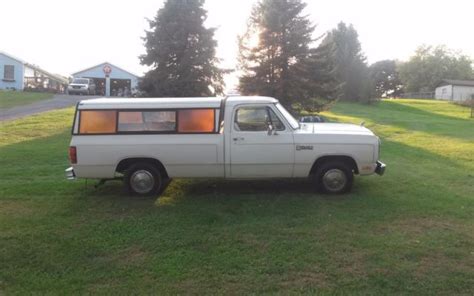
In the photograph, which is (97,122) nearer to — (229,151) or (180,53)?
(229,151)

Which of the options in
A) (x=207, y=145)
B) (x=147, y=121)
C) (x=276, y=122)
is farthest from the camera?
(x=147, y=121)

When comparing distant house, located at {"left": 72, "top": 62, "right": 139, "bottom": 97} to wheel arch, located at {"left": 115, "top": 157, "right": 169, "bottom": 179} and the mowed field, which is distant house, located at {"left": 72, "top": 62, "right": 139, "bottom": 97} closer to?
the mowed field

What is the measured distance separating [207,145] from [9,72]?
5285 centimetres

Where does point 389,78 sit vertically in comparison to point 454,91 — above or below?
above

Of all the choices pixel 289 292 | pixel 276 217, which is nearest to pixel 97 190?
pixel 276 217

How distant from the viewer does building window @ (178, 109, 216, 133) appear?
8977 mm

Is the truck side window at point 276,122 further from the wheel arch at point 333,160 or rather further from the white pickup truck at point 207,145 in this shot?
the wheel arch at point 333,160

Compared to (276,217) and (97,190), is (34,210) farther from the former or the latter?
(276,217)

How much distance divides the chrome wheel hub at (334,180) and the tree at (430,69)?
9466 cm

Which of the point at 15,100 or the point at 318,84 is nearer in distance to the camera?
the point at 318,84

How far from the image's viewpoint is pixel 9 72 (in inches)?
2174

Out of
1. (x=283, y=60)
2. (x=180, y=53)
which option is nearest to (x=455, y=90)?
(x=283, y=60)

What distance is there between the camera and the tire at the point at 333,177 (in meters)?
9.02

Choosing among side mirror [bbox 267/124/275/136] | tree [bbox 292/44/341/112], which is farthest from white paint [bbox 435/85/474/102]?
side mirror [bbox 267/124/275/136]
